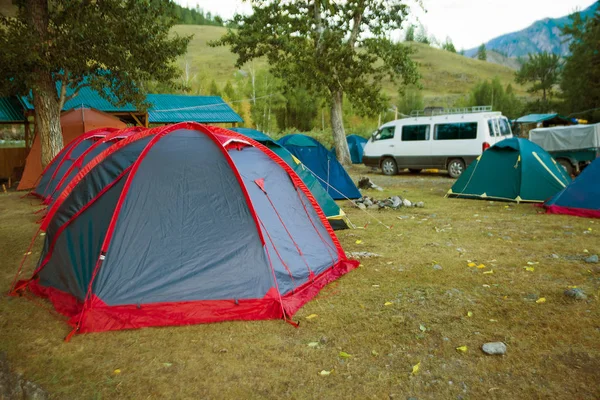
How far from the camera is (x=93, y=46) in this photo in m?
12.8

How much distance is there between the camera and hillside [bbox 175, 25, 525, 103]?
84.9 m

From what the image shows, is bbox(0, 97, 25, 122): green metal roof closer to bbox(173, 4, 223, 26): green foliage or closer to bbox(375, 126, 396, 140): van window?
bbox(375, 126, 396, 140): van window

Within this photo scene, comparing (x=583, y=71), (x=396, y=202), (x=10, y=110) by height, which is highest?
(x=583, y=71)

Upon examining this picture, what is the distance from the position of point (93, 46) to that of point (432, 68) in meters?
97.9

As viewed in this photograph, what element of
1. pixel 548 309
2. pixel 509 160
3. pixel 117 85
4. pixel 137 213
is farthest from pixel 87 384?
pixel 117 85

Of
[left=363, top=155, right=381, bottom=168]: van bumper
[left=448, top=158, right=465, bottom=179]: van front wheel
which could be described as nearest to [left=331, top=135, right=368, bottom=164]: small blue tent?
[left=363, top=155, right=381, bottom=168]: van bumper

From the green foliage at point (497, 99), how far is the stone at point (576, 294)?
48.0m

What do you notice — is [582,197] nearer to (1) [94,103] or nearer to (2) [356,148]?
(2) [356,148]

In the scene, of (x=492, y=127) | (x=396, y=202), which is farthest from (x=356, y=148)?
(x=396, y=202)

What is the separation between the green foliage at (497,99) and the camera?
47.9 m

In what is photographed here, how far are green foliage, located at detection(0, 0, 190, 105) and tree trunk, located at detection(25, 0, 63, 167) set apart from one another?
0.27ft

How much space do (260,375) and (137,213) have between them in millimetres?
2098

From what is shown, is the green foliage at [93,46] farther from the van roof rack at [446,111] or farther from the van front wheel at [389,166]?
the van roof rack at [446,111]

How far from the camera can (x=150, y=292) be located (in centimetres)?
407
